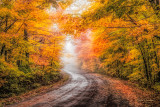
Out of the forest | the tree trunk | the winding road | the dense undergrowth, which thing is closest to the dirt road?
the winding road

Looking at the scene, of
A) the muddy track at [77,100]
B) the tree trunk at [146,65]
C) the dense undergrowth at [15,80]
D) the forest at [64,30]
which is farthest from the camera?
the tree trunk at [146,65]

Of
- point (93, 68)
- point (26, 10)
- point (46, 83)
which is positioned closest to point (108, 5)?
point (26, 10)

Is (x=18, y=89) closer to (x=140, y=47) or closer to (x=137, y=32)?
(x=137, y=32)

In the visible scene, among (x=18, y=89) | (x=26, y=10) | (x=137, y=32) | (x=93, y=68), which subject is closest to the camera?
(x=137, y=32)

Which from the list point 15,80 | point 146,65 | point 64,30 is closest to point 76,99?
point 64,30

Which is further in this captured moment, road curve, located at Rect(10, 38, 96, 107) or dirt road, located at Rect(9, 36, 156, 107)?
road curve, located at Rect(10, 38, 96, 107)

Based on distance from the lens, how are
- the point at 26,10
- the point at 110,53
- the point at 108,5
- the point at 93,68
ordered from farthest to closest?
the point at 93,68, the point at 110,53, the point at 26,10, the point at 108,5

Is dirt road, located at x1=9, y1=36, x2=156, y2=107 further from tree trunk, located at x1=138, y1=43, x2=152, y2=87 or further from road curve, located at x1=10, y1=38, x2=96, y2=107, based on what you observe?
tree trunk, located at x1=138, y1=43, x2=152, y2=87

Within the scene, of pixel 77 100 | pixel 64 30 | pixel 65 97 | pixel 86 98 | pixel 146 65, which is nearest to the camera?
pixel 64 30

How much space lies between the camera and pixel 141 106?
6.48 meters

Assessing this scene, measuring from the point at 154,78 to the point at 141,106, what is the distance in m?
7.09

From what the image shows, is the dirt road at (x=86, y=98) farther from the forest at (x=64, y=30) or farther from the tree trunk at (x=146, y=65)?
the forest at (x=64, y=30)

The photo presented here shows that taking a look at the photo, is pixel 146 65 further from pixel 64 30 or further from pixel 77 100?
pixel 64 30

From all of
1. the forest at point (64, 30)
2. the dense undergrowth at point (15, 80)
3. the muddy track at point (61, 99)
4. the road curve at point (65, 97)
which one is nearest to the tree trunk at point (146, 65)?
the forest at point (64, 30)
